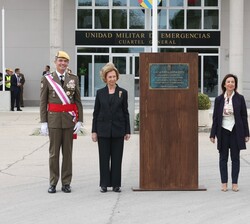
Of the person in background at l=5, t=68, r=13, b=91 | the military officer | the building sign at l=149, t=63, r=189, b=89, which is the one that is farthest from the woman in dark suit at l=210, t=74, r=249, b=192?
the person in background at l=5, t=68, r=13, b=91

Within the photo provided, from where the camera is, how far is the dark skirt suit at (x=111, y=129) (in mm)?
8414

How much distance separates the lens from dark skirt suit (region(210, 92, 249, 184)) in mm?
8398

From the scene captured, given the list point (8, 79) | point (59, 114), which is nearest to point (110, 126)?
point (59, 114)

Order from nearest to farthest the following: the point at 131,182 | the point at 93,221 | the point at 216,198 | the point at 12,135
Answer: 1. the point at 93,221
2. the point at 216,198
3. the point at 131,182
4. the point at 12,135

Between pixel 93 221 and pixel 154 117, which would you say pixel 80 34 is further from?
pixel 93 221

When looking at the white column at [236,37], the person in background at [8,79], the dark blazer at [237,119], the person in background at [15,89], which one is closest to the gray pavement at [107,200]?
the dark blazer at [237,119]

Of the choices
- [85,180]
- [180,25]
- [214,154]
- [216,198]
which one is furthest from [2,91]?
[216,198]

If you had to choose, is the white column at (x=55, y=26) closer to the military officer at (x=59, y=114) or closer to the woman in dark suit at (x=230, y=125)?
the military officer at (x=59, y=114)

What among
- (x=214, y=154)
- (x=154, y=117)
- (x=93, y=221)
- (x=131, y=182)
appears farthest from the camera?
(x=214, y=154)

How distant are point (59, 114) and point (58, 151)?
0.58m

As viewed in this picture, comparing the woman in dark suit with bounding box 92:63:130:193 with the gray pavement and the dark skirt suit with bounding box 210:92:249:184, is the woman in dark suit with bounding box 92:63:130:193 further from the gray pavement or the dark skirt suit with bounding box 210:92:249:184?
the dark skirt suit with bounding box 210:92:249:184

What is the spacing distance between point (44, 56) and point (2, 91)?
5.36 m

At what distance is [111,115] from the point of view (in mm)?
8406

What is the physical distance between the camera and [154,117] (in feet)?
27.8
